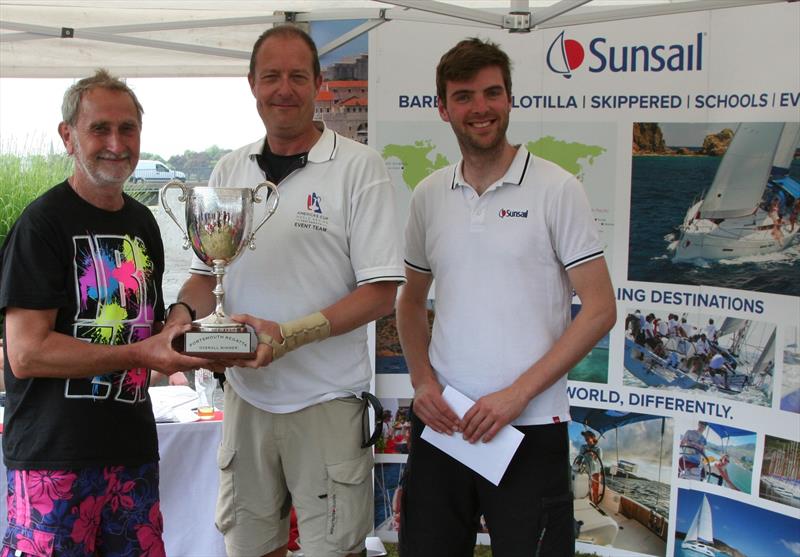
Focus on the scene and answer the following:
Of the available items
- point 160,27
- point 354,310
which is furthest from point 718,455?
point 160,27

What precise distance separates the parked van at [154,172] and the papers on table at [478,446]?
332 centimetres

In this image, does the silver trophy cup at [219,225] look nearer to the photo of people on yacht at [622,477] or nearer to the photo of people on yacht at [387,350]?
the photo of people on yacht at [387,350]

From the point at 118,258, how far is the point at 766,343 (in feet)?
8.33

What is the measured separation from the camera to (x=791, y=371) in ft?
10.9

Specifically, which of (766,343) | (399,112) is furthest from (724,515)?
(399,112)

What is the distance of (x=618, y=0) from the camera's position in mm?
3742

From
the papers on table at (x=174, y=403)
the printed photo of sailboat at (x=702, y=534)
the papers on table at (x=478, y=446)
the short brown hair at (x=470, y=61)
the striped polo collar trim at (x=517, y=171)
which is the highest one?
the short brown hair at (x=470, y=61)

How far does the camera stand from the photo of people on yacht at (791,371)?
3314 mm

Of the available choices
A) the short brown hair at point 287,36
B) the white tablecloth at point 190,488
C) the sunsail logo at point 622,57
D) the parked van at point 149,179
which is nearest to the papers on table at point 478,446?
the short brown hair at point 287,36

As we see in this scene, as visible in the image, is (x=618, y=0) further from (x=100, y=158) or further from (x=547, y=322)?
(x=100, y=158)

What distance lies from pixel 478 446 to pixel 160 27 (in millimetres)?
2414

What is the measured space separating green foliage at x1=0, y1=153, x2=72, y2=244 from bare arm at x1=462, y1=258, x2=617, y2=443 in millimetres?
4367

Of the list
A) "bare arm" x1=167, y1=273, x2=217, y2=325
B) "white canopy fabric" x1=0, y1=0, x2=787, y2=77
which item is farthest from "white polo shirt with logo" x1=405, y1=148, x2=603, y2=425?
"white canopy fabric" x1=0, y1=0, x2=787, y2=77

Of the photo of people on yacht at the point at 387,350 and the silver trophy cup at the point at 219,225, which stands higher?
the silver trophy cup at the point at 219,225
